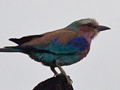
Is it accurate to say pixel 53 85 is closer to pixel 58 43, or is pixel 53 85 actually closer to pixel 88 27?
pixel 58 43

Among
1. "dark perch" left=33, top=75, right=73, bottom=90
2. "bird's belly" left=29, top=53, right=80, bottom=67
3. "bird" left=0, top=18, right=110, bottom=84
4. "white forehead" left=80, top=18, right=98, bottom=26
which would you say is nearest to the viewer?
"dark perch" left=33, top=75, right=73, bottom=90

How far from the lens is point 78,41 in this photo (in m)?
5.82

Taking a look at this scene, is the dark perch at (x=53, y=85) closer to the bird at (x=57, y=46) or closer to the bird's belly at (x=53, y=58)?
the bird at (x=57, y=46)

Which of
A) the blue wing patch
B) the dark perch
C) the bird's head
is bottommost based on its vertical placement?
the dark perch

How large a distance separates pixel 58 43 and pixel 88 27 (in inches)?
40.5

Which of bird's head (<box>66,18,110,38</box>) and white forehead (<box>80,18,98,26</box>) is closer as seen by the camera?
bird's head (<box>66,18,110,38</box>)

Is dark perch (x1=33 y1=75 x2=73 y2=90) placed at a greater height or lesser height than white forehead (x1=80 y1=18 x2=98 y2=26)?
lesser

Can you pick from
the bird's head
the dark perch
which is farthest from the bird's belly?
the dark perch

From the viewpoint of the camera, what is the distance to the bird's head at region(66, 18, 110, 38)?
6.19m

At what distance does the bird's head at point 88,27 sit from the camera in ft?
20.3

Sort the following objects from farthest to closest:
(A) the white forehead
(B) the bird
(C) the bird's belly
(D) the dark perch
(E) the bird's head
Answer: (A) the white forehead → (E) the bird's head → (C) the bird's belly → (B) the bird → (D) the dark perch

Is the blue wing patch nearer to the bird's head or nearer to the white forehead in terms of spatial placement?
the bird's head

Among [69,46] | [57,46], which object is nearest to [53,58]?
[57,46]

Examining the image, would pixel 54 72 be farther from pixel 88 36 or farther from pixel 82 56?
pixel 88 36
